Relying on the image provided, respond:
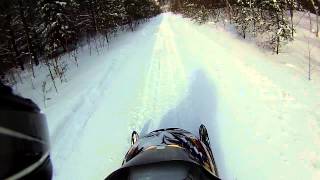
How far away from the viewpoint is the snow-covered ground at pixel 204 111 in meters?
7.83

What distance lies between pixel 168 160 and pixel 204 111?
5.10m

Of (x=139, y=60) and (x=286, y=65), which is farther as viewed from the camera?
(x=139, y=60)

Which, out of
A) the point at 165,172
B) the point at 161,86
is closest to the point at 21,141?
the point at 165,172

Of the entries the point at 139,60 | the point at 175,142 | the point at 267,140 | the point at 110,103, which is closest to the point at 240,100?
the point at 267,140

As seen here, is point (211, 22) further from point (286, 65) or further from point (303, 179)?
point (303, 179)

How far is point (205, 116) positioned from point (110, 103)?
289cm

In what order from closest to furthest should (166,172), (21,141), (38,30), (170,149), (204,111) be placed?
(21,141), (166,172), (170,149), (204,111), (38,30)

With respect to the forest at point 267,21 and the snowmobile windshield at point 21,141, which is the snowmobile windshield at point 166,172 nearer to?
the snowmobile windshield at point 21,141

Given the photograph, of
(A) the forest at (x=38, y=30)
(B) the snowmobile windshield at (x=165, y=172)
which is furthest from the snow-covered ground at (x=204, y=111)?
(A) the forest at (x=38, y=30)

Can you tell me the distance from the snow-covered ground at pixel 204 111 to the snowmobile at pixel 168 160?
1.12 metres

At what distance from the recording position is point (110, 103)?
11.6 meters

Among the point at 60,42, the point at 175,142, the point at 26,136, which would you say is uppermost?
the point at 26,136

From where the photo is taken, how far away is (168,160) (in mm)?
5152

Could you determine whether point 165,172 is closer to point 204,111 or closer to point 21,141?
point 21,141
